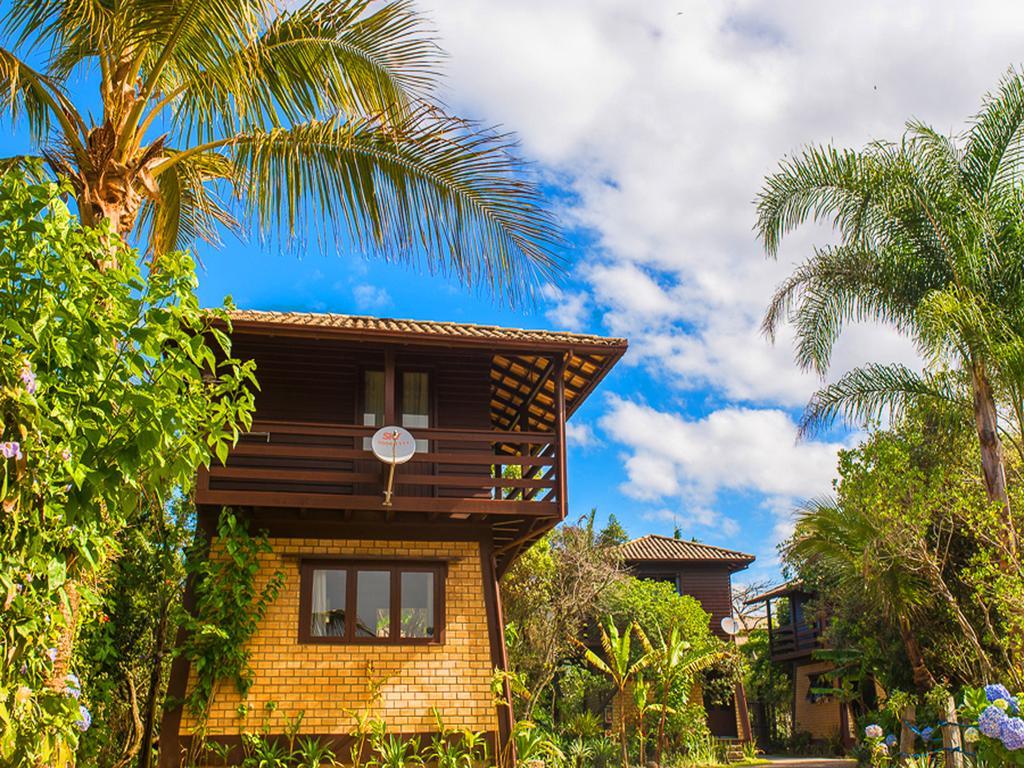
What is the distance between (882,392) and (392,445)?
7.59 metres

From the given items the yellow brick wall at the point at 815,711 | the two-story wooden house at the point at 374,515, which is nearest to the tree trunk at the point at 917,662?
the two-story wooden house at the point at 374,515

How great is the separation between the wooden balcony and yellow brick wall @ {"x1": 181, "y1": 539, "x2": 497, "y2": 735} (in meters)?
20.7

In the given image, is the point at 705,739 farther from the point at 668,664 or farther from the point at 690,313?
the point at 690,313

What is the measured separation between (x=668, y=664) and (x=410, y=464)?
6818 millimetres

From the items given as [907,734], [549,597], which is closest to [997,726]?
[907,734]

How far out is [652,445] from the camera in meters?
131

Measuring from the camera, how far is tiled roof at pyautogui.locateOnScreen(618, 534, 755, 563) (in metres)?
31.5

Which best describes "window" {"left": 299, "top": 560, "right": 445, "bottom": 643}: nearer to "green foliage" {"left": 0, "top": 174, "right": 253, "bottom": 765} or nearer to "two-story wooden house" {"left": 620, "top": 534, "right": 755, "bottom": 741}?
"green foliage" {"left": 0, "top": 174, "right": 253, "bottom": 765}

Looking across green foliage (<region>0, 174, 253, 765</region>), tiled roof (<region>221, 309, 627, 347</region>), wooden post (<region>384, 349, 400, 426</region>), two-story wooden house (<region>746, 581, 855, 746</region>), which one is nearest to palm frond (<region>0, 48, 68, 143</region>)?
green foliage (<region>0, 174, 253, 765</region>)

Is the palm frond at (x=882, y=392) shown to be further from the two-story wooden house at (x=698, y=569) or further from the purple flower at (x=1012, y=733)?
the two-story wooden house at (x=698, y=569)

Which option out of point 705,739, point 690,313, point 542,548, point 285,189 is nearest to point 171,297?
point 285,189

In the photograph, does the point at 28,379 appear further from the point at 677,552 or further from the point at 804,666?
the point at 804,666

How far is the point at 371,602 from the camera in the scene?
43.7 feet

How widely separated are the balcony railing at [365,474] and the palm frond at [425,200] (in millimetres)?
4589
